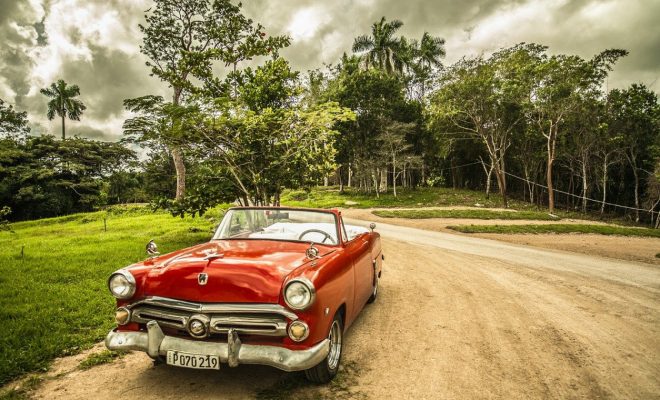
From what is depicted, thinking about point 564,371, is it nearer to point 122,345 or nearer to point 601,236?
point 122,345

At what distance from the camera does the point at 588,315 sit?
16.2 ft

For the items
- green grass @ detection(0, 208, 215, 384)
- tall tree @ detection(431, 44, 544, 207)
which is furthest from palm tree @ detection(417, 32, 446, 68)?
green grass @ detection(0, 208, 215, 384)

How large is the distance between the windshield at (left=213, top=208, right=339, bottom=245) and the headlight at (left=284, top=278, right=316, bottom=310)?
4.21ft

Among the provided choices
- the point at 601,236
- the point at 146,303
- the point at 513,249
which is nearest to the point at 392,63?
the point at 601,236

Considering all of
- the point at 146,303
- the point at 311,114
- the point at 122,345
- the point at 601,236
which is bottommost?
the point at 601,236

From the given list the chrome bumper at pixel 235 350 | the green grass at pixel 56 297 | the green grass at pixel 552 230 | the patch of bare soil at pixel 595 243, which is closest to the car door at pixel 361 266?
the chrome bumper at pixel 235 350

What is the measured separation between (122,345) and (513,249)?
10.7 m

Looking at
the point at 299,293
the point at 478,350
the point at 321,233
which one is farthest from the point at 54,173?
the point at 478,350

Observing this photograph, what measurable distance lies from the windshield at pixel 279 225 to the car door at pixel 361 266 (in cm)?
26

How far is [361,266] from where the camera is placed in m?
4.26

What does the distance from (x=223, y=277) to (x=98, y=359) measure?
6.88 ft

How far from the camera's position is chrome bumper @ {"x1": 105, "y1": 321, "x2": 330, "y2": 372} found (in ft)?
8.52

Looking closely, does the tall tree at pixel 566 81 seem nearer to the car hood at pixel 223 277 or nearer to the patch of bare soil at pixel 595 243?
the patch of bare soil at pixel 595 243

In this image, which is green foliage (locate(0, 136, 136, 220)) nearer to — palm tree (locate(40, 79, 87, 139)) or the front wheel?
palm tree (locate(40, 79, 87, 139))
